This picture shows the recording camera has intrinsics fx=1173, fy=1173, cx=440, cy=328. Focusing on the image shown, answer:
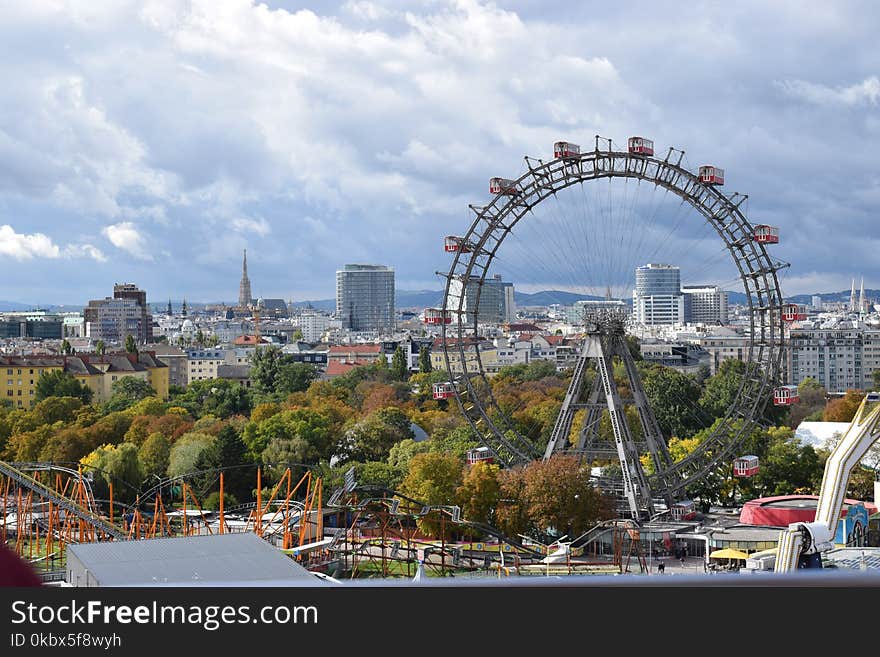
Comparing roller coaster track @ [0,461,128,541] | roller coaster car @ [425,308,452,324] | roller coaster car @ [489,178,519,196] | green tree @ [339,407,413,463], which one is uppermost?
roller coaster car @ [489,178,519,196]

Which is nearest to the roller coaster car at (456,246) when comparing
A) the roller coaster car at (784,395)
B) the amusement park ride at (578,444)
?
the amusement park ride at (578,444)

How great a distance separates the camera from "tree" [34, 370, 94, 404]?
331 ft

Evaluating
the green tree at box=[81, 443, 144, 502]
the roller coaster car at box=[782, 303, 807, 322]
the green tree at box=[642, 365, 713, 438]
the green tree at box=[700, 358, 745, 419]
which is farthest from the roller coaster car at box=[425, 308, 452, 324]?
the green tree at box=[700, 358, 745, 419]

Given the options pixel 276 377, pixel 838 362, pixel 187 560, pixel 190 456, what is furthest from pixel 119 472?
pixel 838 362

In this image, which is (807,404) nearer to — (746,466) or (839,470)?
(746,466)

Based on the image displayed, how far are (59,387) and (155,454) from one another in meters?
40.1

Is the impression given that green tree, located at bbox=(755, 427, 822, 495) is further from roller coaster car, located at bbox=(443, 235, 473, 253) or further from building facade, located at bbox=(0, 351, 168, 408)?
building facade, located at bbox=(0, 351, 168, 408)

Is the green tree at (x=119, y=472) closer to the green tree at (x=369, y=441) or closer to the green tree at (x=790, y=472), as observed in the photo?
the green tree at (x=369, y=441)

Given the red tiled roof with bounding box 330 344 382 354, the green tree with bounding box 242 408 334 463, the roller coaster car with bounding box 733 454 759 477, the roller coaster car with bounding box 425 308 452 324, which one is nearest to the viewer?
the roller coaster car with bounding box 733 454 759 477

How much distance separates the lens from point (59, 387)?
101 metres

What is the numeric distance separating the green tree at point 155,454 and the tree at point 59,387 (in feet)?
121

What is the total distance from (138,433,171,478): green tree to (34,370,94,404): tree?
36.8 m
